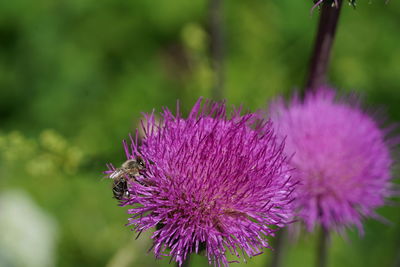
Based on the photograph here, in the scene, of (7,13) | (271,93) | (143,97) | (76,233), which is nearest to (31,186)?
(76,233)

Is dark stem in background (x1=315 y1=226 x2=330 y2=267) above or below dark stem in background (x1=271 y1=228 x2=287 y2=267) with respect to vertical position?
below

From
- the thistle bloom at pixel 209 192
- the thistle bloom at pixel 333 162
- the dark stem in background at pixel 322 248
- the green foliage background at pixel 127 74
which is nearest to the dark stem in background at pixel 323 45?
the thistle bloom at pixel 333 162

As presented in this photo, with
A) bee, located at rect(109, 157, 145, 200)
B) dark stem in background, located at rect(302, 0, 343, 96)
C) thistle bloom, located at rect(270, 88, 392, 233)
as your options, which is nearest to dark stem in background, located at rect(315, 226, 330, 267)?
thistle bloom, located at rect(270, 88, 392, 233)

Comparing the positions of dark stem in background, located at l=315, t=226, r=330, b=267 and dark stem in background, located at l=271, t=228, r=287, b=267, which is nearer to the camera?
dark stem in background, located at l=315, t=226, r=330, b=267

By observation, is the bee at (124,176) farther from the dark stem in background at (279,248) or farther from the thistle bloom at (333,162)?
the dark stem in background at (279,248)

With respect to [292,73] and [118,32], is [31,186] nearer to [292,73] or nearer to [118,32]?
[118,32]

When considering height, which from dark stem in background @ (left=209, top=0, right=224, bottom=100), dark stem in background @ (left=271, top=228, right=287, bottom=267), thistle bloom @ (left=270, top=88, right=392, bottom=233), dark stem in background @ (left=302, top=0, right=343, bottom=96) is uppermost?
dark stem in background @ (left=209, top=0, right=224, bottom=100)

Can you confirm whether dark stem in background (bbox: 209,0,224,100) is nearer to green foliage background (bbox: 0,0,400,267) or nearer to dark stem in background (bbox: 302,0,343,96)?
green foliage background (bbox: 0,0,400,267)
